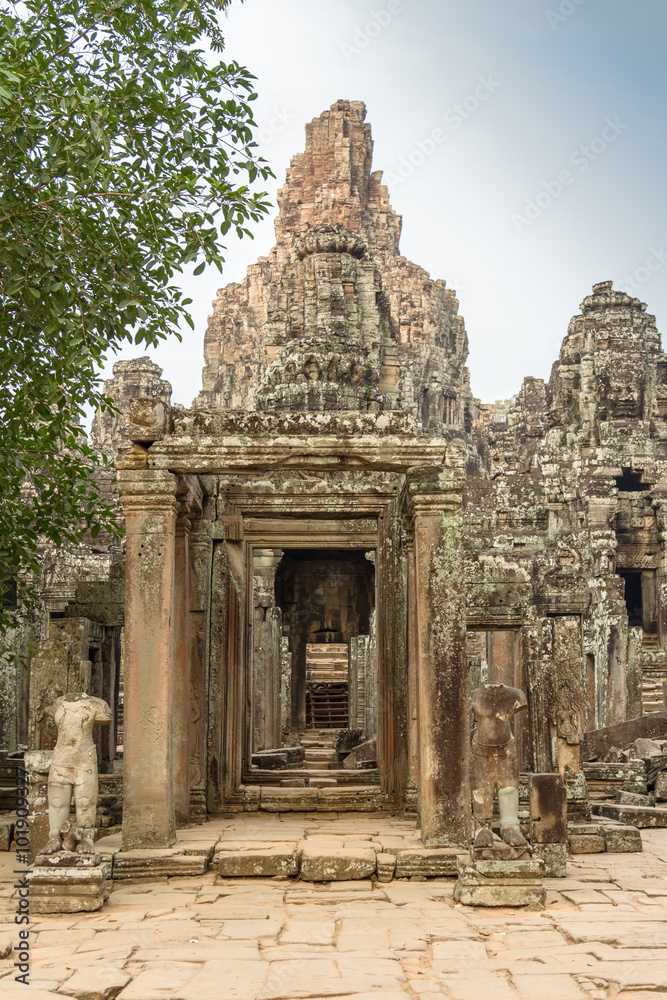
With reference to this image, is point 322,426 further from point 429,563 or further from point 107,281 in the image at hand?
point 107,281

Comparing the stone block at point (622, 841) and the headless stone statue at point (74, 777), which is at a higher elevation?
the headless stone statue at point (74, 777)

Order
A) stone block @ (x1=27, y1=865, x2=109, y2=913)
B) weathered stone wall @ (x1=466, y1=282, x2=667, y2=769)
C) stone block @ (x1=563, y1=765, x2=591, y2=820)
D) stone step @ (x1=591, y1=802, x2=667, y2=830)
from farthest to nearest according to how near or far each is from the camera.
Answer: weathered stone wall @ (x1=466, y1=282, x2=667, y2=769), stone step @ (x1=591, y1=802, x2=667, y2=830), stone block @ (x1=563, y1=765, x2=591, y2=820), stone block @ (x1=27, y1=865, x2=109, y2=913)

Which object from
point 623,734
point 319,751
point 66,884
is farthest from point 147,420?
point 319,751

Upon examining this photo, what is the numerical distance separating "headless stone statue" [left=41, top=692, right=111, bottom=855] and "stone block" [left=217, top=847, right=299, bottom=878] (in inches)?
47.2

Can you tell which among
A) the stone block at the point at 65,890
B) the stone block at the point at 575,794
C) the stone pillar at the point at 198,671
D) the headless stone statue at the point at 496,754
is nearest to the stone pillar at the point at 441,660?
the headless stone statue at the point at 496,754

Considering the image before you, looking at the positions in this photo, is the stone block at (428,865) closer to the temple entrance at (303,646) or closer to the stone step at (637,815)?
the stone step at (637,815)

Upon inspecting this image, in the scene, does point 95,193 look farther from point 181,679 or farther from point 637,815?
point 637,815

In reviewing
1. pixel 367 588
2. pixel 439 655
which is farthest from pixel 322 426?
pixel 367 588

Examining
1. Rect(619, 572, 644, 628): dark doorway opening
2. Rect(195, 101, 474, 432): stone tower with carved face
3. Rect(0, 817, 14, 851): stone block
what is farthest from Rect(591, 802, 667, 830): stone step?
Rect(195, 101, 474, 432): stone tower with carved face

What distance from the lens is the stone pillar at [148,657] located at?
344 inches

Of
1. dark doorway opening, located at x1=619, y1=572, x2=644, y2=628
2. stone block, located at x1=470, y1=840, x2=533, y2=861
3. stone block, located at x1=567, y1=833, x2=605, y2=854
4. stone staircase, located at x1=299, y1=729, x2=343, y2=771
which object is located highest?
dark doorway opening, located at x1=619, y1=572, x2=644, y2=628

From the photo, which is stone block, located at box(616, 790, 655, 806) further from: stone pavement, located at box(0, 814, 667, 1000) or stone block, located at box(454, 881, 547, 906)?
stone block, located at box(454, 881, 547, 906)

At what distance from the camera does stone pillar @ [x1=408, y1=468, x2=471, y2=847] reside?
873 cm

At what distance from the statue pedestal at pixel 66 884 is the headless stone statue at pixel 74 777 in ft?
0.40
